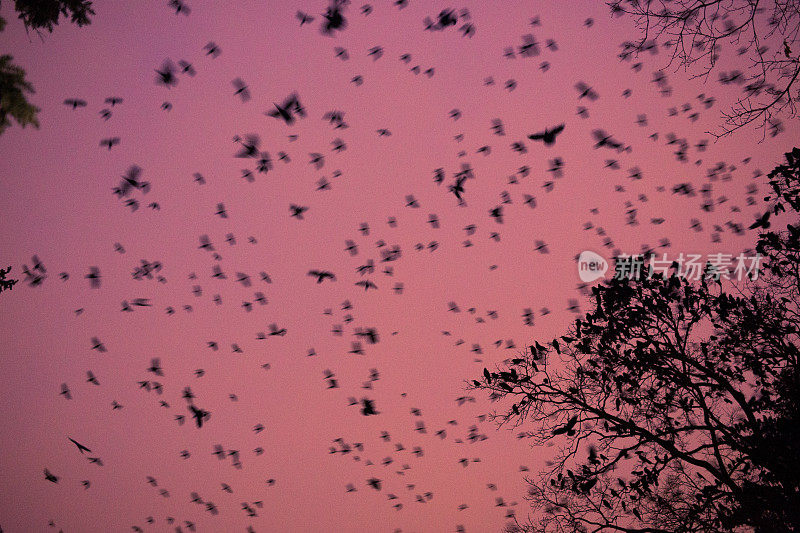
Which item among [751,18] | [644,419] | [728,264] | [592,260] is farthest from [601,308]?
[751,18]

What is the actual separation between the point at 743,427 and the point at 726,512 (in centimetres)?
148

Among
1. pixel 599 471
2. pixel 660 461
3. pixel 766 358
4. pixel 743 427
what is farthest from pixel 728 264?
pixel 599 471

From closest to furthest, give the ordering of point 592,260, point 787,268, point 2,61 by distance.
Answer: point 2,61, point 787,268, point 592,260

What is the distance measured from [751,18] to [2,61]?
291 inches

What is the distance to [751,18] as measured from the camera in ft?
16.7

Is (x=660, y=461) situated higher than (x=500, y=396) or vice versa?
(x=500, y=396)

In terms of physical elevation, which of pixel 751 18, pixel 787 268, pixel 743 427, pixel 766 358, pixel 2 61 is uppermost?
pixel 751 18

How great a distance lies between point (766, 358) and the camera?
820 cm

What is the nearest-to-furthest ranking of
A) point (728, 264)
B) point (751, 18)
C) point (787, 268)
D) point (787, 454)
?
point (751, 18) < point (787, 454) < point (787, 268) < point (728, 264)

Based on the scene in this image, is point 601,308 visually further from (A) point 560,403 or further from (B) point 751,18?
(B) point 751,18

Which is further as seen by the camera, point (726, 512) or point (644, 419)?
point (644, 419)

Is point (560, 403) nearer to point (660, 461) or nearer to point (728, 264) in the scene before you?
point (660, 461)

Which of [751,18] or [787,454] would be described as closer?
[751,18]

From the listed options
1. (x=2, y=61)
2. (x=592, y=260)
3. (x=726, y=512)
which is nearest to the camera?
(x=2, y=61)
